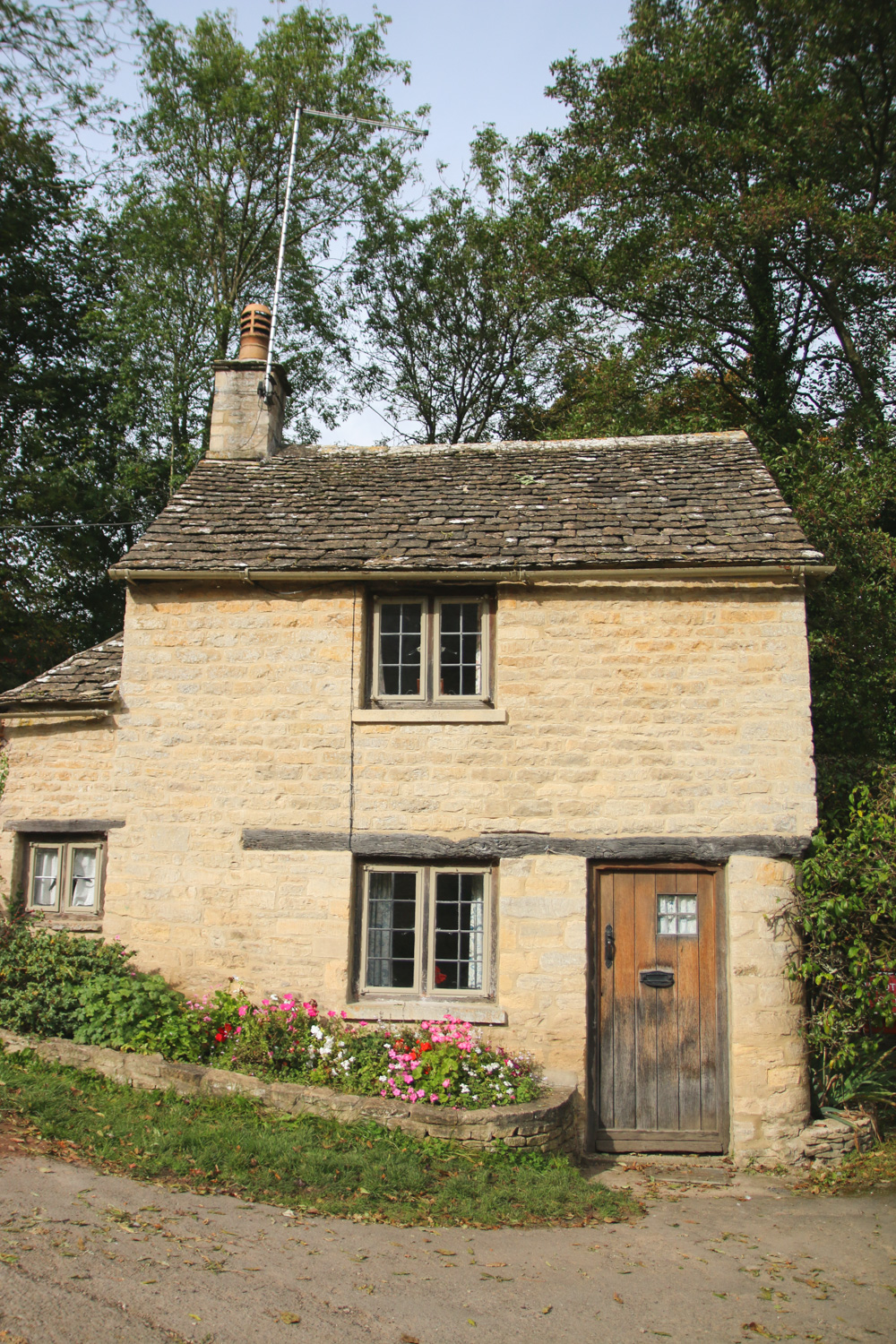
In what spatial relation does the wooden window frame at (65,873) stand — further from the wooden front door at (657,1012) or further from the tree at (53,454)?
the tree at (53,454)

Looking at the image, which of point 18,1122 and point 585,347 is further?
point 585,347

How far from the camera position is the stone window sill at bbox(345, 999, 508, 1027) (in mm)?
7898

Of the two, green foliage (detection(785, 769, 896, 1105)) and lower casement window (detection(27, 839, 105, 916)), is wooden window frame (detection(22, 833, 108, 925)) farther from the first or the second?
green foliage (detection(785, 769, 896, 1105))

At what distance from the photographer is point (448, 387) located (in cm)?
2503

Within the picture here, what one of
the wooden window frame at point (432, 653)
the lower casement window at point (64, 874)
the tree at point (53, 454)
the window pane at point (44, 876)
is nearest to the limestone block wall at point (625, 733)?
the wooden window frame at point (432, 653)

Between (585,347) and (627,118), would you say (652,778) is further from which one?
(627,118)

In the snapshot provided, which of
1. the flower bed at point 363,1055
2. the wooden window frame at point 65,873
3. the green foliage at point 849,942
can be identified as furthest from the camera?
the wooden window frame at point 65,873

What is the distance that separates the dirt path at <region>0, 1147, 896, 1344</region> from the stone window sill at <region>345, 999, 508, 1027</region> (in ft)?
6.55

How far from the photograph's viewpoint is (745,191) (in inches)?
693

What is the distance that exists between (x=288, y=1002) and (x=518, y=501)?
5588 millimetres

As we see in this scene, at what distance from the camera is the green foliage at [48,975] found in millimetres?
8047

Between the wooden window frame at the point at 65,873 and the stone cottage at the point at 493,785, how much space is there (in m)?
0.05

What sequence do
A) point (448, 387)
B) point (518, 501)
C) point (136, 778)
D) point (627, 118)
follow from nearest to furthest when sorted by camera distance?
point (136, 778)
point (518, 501)
point (627, 118)
point (448, 387)

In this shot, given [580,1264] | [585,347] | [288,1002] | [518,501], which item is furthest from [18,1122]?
[585,347]
